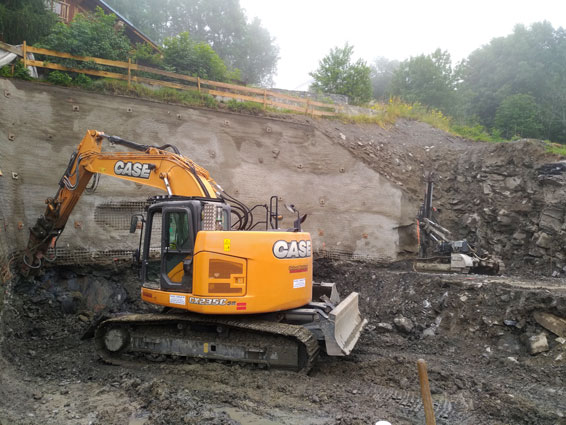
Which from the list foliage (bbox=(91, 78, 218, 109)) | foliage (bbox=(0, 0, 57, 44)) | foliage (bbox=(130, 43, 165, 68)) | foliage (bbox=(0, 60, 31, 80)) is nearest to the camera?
foliage (bbox=(0, 60, 31, 80))

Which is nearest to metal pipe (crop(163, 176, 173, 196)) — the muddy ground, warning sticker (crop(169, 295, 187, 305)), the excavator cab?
the excavator cab

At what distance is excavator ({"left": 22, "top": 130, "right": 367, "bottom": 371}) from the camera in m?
5.26

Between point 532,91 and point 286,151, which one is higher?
point 532,91

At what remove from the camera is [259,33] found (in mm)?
33688

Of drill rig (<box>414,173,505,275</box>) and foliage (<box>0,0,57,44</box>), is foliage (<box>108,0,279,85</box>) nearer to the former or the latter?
foliage (<box>0,0,57,44</box>)

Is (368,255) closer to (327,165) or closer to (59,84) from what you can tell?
(327,165)

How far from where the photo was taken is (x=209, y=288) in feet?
17.3

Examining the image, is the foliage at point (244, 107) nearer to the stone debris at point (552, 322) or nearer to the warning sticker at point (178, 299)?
the warning sticker at point (178, 299)

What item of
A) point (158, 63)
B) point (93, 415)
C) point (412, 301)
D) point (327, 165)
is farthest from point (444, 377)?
point (158, 63)

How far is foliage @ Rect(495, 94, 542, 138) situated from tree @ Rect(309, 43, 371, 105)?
7171 mm

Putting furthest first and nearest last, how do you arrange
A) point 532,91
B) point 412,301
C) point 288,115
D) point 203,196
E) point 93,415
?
point 532,91 → point 288,115 → point 412,301 → point 203,196 → point 93,415

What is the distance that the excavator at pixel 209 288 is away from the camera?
526 centimetres

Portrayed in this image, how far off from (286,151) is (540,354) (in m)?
7.67

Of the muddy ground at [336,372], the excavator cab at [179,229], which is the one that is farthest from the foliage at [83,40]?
the excavator cab at [179,229]
